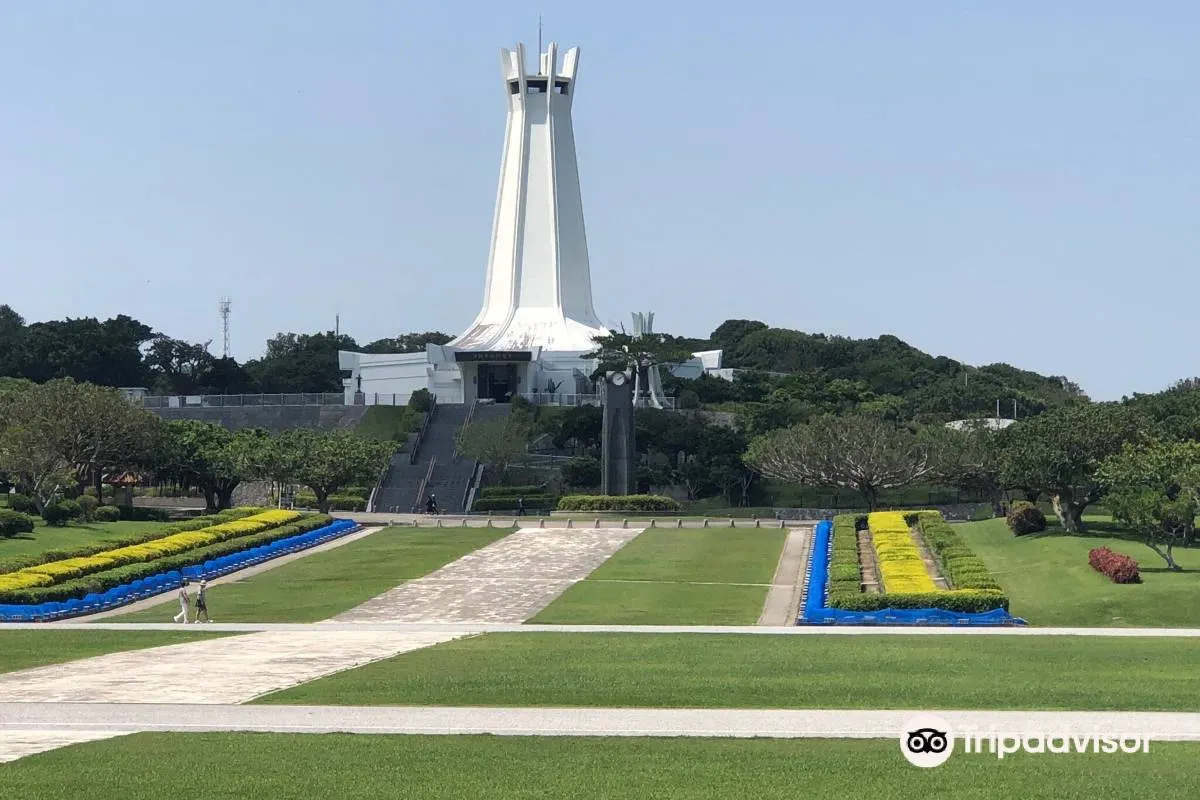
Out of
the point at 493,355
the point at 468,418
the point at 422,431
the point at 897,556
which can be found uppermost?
the point at 493,355

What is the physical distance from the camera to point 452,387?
8438 centimetres

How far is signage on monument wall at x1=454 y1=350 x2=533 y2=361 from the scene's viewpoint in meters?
82.9

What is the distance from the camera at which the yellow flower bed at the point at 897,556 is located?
31469mm

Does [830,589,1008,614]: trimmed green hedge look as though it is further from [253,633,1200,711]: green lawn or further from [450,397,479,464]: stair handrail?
[450,397,479,464]: stair handrail

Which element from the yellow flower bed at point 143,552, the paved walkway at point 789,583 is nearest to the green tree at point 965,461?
the paved walkway at point 789,583

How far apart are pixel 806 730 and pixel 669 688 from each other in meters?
3.27

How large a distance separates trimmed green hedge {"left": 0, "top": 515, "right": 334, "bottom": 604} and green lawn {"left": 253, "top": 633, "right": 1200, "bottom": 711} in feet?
34.2

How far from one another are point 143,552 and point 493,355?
44986 millimetres

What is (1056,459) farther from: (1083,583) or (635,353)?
(635,353)

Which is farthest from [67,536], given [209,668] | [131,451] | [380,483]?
[209,668]

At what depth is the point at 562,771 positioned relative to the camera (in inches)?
586

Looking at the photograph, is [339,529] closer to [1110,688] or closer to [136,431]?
[136,431]

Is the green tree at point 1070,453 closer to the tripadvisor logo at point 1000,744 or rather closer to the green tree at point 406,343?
the tripadvisor logo at point 1000,744

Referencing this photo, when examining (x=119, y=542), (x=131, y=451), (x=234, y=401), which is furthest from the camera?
(x=234, y=401)
